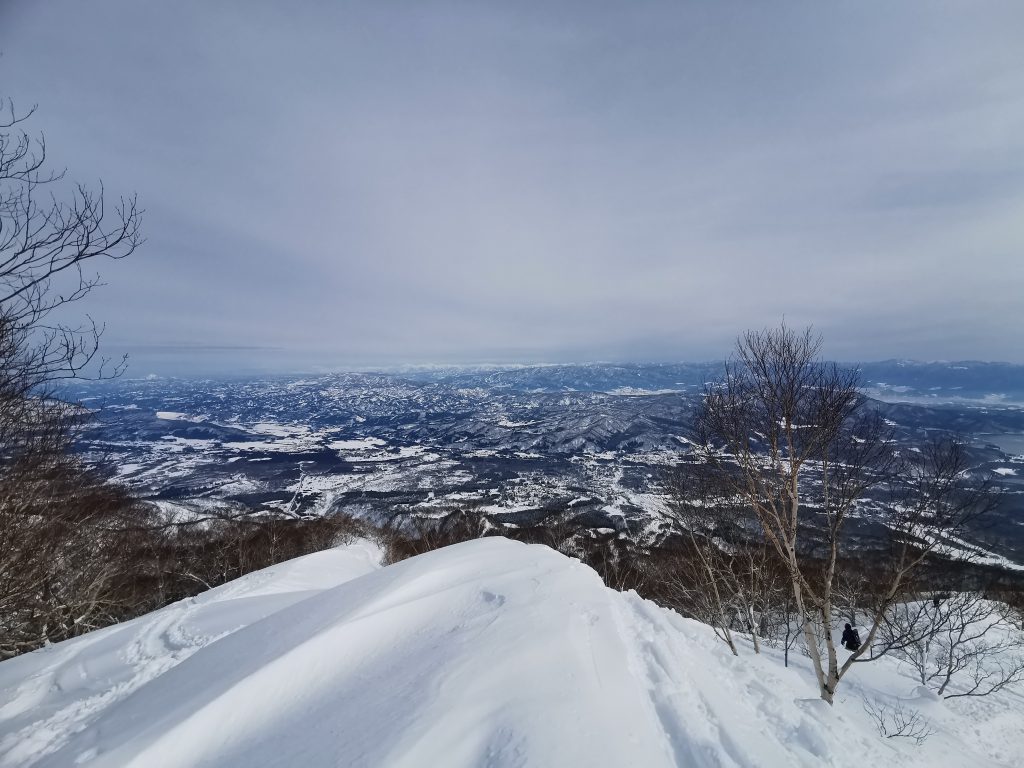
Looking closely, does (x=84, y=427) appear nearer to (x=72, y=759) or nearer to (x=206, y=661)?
(x=206, y=661)

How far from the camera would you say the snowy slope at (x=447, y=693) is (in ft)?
13.0

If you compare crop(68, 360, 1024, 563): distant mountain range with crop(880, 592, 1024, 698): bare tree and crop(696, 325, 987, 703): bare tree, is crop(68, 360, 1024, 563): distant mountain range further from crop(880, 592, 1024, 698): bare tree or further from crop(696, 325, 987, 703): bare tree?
crop(696, 325, 987, 703): bare tree

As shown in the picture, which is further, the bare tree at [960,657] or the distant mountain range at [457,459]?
the distant mountain range at [457,459]

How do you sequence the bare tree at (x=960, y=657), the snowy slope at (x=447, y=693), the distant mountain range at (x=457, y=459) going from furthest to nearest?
the distant mountain range at (x=457, y=459) < the bare tree at (x=960, y=657) < the snowy slope at (x=447, y=693)

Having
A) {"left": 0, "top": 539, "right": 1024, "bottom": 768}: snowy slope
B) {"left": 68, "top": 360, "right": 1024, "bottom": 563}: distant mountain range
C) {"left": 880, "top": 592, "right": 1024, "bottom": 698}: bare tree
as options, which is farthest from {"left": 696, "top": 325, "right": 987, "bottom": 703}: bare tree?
{"left": 68, "top": 360, "right": 1024, "bottom": 563}: distant mountain range

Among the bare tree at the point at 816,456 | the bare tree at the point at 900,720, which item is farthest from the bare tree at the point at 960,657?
the bare tree at the point at 816,456

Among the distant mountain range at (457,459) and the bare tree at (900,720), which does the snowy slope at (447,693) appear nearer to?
the bare tree at (900,720)

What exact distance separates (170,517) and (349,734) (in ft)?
204

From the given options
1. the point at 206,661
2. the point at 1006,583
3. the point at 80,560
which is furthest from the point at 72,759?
the point at 1006,583

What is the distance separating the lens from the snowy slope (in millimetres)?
3967

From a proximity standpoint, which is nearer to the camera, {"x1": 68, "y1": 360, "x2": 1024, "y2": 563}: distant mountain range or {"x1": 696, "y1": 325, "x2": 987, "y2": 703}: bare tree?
{"x1": 696, "y1": 325, "x2": 987, "y2": 703}: bare tree

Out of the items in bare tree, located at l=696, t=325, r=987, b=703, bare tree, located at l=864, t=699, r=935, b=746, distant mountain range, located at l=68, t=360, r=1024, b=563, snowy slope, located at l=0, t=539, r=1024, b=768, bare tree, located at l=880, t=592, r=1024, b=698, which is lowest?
distant mountain range, located at l=68, t=360, r=1024, b=563

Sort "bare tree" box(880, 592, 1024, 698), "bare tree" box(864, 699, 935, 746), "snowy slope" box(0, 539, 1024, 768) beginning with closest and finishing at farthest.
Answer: "snowy slope" box(0, 539, 1024, 768) < "bare tree" box(864, 699, 935, 746) < "bare tree" box(880, 592, 1024, 698)

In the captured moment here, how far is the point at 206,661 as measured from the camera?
21.7 ft
